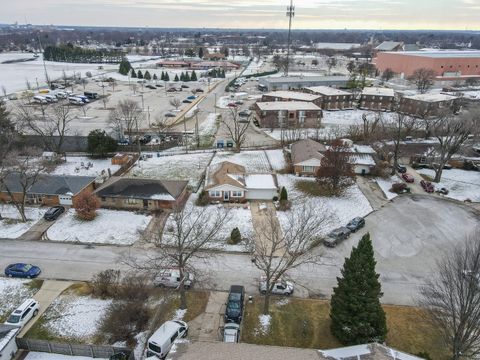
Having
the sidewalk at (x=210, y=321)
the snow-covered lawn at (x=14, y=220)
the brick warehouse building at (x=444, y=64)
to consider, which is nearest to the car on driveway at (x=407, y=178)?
the sidewalk at (x=210, y=321)

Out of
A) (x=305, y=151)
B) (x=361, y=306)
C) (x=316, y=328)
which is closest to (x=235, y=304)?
(x=316, y=328)

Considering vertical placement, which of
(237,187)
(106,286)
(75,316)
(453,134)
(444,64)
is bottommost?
(75,316)

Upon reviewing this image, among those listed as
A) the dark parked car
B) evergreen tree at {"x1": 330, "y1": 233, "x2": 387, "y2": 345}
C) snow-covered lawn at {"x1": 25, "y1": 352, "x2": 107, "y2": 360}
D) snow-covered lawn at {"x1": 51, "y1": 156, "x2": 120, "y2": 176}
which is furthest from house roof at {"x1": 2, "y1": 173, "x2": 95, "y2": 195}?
evergreen tree at {"x1": 330, "y1": 233, "x2": 387, "y2": 345}

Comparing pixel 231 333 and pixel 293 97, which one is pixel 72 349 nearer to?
pixel 231 333

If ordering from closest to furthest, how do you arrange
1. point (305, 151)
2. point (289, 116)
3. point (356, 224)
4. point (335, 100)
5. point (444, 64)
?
1. point (356, 224)
2. point (305, 151)
3. point (289, 116)
4. point (335, 100)
5. point (444, 64)

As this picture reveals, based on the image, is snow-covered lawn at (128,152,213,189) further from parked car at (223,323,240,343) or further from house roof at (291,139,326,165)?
parked car at (223,323,240,343)

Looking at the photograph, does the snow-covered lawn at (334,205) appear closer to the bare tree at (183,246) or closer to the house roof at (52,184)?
the bare tree at (183,246)
